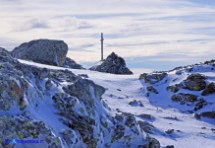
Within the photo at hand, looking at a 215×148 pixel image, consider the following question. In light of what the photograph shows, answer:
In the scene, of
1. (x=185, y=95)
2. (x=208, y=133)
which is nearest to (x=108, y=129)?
(x=208, y=133)

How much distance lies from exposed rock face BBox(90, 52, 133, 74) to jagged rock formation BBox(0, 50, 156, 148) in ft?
85.7

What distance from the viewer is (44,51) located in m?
41.8

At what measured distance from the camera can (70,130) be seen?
1448 centimetres

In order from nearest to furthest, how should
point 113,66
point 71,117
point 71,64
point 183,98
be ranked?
1. point 71,117
2. point 183,98
3. point 113,66
4. point 71,64

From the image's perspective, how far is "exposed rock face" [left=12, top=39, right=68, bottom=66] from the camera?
41.4 meters

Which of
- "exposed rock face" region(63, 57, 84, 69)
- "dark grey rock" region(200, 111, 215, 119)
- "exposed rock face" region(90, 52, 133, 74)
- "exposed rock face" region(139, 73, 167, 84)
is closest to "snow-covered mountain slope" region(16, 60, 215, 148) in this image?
"exposed rock face" region(139, 73, 167, 84)

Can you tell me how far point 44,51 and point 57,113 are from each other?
27.3m

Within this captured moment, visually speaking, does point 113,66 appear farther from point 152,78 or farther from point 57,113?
point 57,113

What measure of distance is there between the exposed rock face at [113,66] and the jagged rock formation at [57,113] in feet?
85.7

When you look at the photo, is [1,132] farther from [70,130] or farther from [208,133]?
[208,133]

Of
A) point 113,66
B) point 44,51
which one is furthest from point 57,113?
point 113,66

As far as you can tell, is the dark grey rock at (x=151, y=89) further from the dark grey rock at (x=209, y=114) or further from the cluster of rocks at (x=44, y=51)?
the cluster of rocks at (x=44, y=51)

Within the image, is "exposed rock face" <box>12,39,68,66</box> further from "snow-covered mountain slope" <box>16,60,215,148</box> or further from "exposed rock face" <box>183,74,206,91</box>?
"exposed rock face" <box>183,74,206,91</box>

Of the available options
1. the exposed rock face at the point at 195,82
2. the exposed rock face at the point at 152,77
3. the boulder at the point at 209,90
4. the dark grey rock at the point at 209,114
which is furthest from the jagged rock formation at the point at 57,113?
the exposed rock face at the point at 152,77
